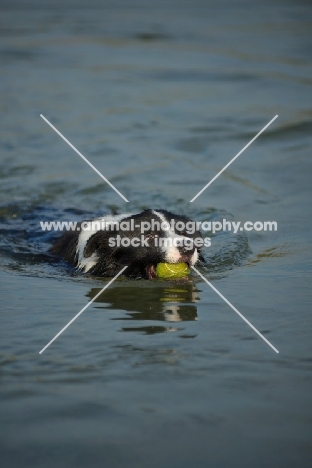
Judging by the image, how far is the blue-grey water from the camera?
4.35 meters

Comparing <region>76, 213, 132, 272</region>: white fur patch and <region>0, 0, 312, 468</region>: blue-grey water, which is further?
<region>76, 213, 132, 272</region>: white fur patch

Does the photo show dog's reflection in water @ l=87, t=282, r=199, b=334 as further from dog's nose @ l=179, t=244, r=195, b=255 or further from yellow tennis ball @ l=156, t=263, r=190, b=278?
dog's nose @ l=179, t=244, r=195, b=255

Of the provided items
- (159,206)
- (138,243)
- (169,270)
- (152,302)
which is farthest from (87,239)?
(159,206)

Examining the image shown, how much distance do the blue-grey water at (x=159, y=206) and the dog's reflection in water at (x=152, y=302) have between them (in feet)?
0.08

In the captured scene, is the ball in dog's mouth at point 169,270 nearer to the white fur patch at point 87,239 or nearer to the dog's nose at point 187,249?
the dog's nose at point 187,249

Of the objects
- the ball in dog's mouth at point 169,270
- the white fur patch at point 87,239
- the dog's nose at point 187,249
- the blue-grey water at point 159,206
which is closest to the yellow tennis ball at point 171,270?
the ball in dog's mouth at point 169,270

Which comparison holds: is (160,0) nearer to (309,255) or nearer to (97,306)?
(309,255)

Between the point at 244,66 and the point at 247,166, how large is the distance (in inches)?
205

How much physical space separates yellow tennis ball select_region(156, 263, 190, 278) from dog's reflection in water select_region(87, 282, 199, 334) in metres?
0.10

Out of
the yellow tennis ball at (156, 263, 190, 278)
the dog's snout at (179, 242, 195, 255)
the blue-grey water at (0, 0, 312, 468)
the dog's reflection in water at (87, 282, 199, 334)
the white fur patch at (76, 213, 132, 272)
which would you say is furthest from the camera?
the white fur patch at (76, 213, 132, 272)

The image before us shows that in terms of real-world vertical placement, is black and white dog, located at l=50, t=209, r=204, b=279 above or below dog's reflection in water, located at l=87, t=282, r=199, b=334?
above

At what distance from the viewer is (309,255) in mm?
7859

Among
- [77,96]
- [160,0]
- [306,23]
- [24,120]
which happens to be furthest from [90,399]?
[160,0]

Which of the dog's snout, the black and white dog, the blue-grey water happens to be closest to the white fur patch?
the black and white dog
